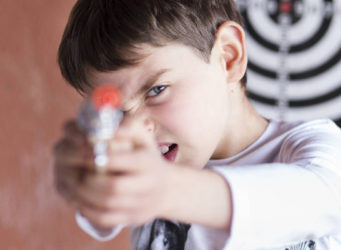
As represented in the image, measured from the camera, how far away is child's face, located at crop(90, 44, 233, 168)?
2.04 feet

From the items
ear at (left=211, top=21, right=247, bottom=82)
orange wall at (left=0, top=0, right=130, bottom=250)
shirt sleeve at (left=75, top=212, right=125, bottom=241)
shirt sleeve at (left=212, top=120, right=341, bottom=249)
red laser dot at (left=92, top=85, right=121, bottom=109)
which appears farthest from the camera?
orange wall at (left=0, top=0, right=130, bottom=250)

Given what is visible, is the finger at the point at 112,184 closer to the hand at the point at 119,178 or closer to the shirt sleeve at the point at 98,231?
the hand at the point at 119,178

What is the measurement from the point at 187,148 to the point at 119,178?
1.09 ft

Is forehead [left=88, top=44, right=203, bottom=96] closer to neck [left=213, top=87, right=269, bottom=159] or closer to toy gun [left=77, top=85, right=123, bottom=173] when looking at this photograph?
neck [left=213, top=87, right=269, bottom=159]

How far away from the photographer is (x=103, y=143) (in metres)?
0.32

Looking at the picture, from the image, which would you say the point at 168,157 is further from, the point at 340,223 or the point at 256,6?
the point at 256,6

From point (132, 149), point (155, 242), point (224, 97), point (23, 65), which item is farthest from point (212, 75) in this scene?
point (23, 65)

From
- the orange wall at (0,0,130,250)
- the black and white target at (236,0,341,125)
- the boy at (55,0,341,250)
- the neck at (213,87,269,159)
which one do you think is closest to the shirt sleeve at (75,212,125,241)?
the boy at (55,0,341,250)

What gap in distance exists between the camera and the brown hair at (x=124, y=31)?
24.7 inches

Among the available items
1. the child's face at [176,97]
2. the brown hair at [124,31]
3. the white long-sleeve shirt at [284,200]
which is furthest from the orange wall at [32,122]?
the white long-sleeve shirt at [284,200]

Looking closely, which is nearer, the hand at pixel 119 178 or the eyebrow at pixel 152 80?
the hand at pixel 119 178

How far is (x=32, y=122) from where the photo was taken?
1127 millimetres

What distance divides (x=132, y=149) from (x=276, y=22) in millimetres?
1220

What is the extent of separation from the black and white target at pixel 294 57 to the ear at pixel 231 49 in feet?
2.51
